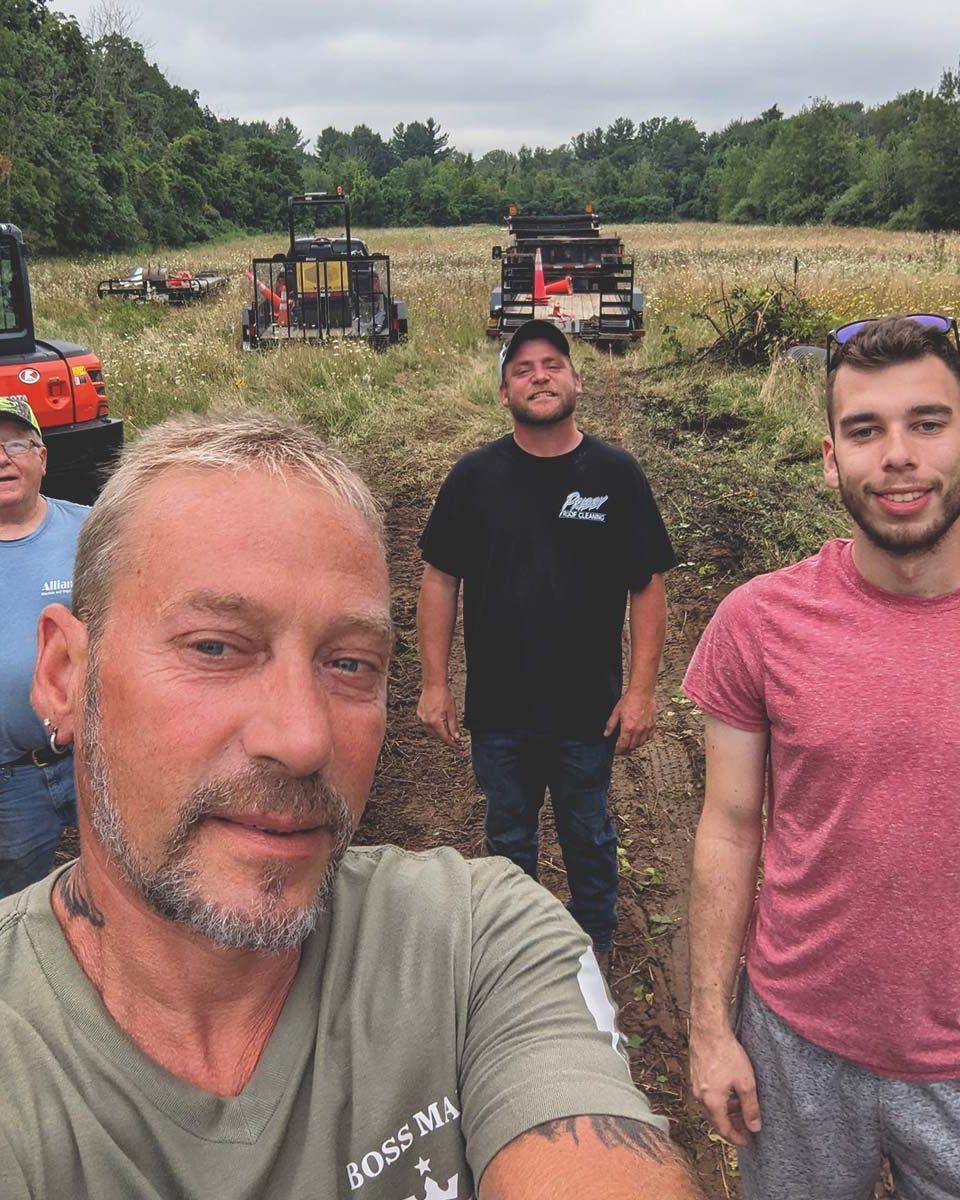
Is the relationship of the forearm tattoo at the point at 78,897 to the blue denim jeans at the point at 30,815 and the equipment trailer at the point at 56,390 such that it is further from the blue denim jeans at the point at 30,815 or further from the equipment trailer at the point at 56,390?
the equipment trailer at the point at 56,390

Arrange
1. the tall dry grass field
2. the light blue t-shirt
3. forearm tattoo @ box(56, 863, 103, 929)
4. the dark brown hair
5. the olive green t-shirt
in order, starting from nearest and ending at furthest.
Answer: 1. the olive green t-shirt
2. forearm tattoo @ box(56, 863, 103, 929)
3. the dark brown hair
4. the light blue t-shirt
5. the tall dry grass field

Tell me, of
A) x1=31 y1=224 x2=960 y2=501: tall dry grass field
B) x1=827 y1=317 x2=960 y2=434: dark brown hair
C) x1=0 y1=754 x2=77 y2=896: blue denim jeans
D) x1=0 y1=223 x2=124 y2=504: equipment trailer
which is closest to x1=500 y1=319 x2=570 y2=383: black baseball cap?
x1=827 y1=317 x2=960 y2=434: dark brown hair

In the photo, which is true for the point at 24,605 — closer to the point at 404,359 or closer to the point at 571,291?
the point at 404,359

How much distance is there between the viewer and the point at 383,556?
4.00ft

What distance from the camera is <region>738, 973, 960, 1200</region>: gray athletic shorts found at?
1544 millimetres

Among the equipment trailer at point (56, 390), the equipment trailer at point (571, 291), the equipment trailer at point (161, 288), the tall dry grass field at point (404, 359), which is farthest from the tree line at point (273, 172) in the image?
the equipment trailer at point (56, 390)

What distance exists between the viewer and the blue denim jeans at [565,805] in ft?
9.53

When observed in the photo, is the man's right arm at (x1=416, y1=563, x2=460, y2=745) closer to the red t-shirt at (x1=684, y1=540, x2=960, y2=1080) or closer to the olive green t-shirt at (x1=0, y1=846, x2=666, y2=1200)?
the red t-shirt at (x1=684, y1=540, x2=960, y2=1080)

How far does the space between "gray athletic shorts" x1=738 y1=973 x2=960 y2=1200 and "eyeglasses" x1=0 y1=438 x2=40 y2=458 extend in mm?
2563

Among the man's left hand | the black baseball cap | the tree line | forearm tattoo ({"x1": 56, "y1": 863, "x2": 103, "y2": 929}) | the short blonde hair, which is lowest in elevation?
the man's left hand

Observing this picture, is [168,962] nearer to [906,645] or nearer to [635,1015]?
[906,645]

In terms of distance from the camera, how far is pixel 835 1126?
5.38ft

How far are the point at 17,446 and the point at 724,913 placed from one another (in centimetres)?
249

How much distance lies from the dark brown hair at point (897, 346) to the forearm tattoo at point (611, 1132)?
4.43ft
